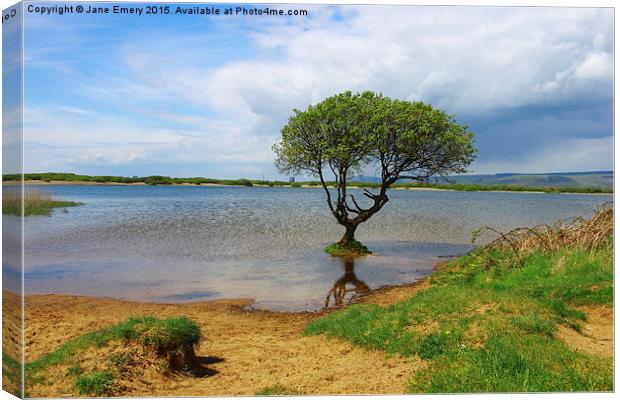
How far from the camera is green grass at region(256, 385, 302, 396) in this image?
7.25 m

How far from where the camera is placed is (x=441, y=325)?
27.9 ft

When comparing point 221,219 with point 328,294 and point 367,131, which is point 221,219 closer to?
point 367,131

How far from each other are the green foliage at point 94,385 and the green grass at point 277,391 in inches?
80.9

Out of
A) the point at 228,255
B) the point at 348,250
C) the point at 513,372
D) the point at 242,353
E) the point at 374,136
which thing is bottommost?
the point at 228,255

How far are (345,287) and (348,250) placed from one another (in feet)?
23.0

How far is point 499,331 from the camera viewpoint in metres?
7.99

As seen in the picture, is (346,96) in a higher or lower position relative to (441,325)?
higher

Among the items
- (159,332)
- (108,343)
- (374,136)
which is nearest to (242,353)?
(159,332)

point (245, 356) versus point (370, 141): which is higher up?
point (370, 141)

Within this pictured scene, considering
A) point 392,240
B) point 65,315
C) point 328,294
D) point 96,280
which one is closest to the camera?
point 65,315

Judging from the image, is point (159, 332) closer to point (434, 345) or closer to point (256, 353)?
point (256, 353)

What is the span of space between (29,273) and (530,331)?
1730 cm

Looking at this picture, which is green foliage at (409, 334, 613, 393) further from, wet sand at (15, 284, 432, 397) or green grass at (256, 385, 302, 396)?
green grass at (256, 385, 302, 396)

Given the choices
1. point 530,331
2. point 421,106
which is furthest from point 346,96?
point 530,331
